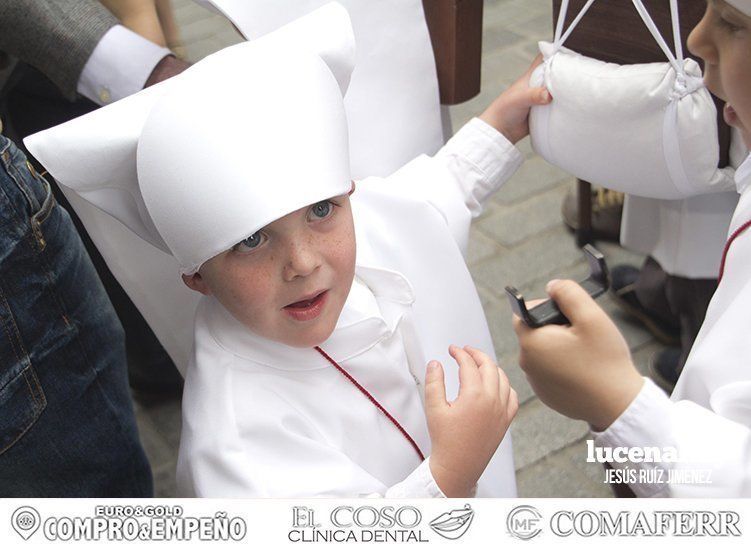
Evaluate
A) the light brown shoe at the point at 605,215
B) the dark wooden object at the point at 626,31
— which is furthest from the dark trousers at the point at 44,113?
the light brown shoe at the point at 605,215

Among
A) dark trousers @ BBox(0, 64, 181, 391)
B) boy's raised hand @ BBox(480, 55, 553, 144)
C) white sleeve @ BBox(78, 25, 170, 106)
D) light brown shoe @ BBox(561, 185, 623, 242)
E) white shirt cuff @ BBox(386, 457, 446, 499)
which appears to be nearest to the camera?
white shirt cuff @ BBox(386, 457, 446, 499)

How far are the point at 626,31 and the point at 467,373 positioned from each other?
1.45ft

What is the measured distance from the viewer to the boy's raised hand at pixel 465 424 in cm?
85

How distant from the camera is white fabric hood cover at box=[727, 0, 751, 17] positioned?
2.40ft

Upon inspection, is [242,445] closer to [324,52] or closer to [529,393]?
[324,52]

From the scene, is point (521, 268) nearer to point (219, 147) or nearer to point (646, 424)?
point (646, 424)

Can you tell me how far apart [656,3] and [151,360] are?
119cm

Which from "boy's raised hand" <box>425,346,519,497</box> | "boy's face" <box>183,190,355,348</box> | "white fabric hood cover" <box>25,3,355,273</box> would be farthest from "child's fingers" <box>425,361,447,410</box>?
"white fabric hood cover" <box>25,3,355,273</box>

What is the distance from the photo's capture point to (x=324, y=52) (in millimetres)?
856

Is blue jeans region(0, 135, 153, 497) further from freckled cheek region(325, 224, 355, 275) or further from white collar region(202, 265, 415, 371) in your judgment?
freckled cheek region(325, 224, 355, 275)

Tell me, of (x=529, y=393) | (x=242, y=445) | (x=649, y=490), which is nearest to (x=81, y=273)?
(x=242, y=445)

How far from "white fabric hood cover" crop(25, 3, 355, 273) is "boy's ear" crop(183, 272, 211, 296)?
0.15 feet

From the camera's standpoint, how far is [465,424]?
0.86 meters

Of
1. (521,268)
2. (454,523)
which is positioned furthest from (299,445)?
(521,268)
